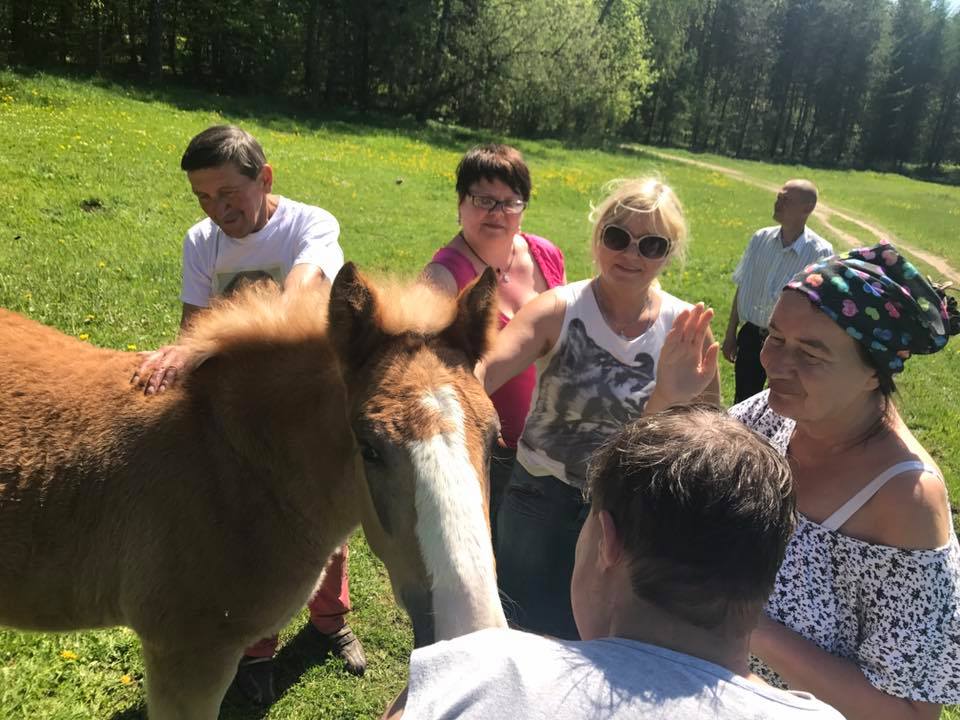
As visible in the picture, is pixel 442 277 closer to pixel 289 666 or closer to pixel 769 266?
pixel 289 666

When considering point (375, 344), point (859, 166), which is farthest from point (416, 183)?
point (859, 166)

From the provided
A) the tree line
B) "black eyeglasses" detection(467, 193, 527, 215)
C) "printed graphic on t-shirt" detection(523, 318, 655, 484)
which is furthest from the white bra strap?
the tree line

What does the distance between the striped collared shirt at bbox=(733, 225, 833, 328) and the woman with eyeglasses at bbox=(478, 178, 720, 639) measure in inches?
137

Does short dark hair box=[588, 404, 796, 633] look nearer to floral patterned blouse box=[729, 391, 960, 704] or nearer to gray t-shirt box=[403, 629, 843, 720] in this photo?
gray t-shirt box=[403, 629, 843, 720]

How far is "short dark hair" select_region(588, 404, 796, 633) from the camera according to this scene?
3.54 ft

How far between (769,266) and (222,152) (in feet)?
16.6

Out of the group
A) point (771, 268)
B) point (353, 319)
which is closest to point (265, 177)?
point (353, 319)

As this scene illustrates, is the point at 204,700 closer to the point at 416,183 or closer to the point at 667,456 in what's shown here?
the point at 667,456

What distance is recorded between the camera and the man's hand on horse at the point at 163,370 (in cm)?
251

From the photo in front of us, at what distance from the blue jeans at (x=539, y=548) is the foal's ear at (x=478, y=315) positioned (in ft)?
2.90

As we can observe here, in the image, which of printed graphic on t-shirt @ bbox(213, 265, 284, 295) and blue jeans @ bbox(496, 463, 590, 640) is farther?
printed graphic on t-shirt @ bbox(213, 265, 284, 295)

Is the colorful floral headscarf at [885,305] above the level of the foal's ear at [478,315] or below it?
above

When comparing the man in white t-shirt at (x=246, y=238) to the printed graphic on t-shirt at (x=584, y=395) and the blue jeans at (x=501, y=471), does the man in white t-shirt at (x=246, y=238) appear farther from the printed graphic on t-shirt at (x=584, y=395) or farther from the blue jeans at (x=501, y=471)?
the printed graphic on t-shirt at (x=584, y=395)

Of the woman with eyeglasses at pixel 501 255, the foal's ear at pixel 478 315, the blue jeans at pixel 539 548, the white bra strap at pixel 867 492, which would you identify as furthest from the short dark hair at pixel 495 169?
the white bra strap at pixel 867 492
